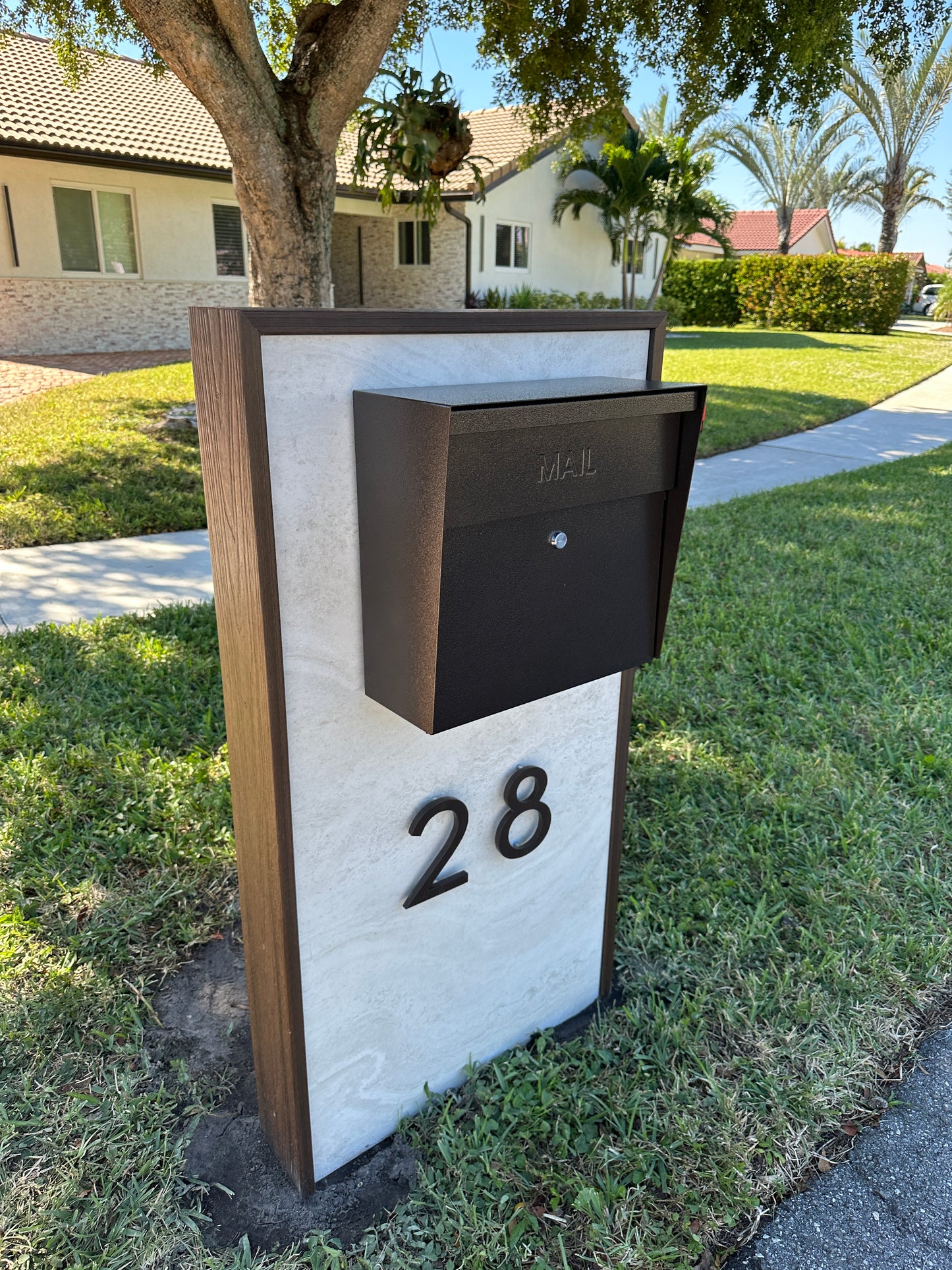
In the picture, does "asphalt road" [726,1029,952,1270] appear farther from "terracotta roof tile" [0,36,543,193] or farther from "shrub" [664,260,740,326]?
"shrub" [664,260,740,326]

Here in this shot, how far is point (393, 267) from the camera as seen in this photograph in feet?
63.6

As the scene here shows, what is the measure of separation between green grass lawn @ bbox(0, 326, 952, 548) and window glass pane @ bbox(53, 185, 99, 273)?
3.44 m

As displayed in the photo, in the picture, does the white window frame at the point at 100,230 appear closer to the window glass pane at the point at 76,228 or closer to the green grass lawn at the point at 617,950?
the window glass pane at the point at 76,228

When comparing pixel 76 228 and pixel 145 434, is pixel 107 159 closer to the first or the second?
pixel 76 228

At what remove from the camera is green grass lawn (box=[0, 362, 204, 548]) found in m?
5.61

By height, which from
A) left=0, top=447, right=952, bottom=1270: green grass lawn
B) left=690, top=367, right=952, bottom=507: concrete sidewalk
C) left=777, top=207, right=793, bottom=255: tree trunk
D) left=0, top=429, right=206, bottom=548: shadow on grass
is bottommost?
left=0, top=447, right=952, bottom=1270: green grass lawn

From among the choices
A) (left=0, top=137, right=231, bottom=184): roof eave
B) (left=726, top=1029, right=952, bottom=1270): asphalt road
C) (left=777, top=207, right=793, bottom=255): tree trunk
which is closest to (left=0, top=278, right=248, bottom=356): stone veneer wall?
(left=0, top=137, right=231, bottom=184): roof eave

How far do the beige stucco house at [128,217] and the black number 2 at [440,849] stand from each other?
9.01 m

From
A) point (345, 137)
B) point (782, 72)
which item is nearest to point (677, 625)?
point (782, 72)

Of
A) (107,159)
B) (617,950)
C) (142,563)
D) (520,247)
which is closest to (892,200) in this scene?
(520,247)

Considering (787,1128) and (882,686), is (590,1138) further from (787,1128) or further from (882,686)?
(882,686)

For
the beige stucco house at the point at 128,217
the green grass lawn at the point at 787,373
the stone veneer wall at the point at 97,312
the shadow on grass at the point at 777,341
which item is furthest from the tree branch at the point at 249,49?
the shadow on grass at the point at 777,341

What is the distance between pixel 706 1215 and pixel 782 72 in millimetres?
7627

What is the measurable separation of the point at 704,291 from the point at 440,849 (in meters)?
27.0
